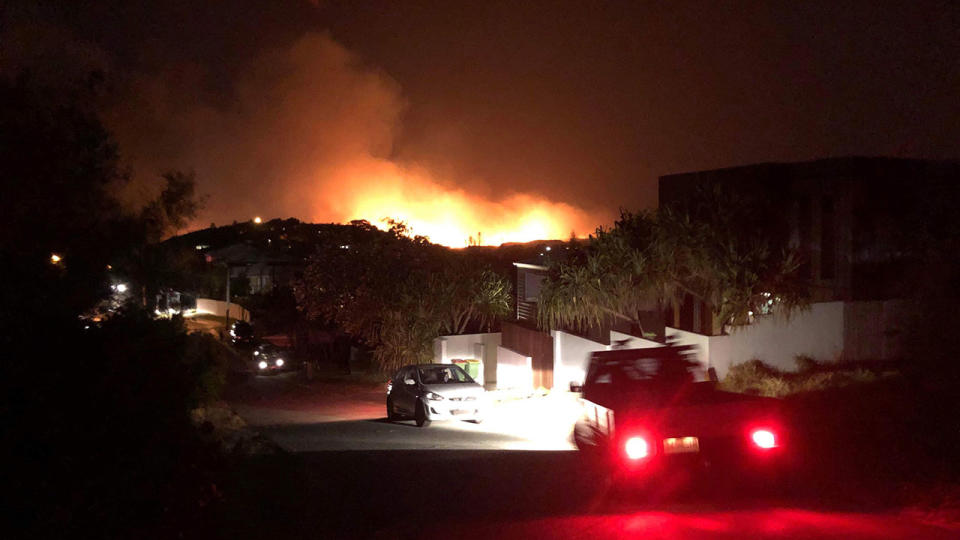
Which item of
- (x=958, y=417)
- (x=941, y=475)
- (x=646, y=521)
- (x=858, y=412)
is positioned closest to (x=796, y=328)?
(x=858, y=412)

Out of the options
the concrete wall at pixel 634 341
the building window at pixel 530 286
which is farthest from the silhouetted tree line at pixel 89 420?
the building window at pixel 530 286

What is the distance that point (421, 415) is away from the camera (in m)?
21.8

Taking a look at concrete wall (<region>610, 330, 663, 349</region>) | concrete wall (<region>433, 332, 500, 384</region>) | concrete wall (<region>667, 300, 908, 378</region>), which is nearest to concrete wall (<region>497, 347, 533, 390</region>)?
concrete wall (<region>433, 332, 500, 384</region>)

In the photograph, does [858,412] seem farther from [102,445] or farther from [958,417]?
[102,445]

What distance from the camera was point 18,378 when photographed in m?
6.26

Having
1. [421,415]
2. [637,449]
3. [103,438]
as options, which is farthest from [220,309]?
[103,438]

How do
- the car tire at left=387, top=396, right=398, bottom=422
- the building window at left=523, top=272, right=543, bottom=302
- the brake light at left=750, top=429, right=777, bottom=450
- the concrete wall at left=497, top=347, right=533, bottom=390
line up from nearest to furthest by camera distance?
the brake light at left=750, top=429, right=777, bottom=450, the car tire at left=387, top=396, right=398, bottom=422, the concrete wall at left=497, top=347, right=533, bottom=390, the building window at left=523, top=272, right=543, bottom=302

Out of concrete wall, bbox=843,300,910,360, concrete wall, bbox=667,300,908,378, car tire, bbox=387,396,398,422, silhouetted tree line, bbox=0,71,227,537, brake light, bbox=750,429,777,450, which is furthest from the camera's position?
car tire, bbox=387,396,398,422

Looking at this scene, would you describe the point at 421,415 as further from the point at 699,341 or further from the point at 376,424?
the point at 699,341

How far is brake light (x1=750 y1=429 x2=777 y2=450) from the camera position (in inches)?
376

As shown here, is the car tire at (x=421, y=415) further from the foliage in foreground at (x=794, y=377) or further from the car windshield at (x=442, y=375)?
the foliage in foreground at (x=794, y=377)

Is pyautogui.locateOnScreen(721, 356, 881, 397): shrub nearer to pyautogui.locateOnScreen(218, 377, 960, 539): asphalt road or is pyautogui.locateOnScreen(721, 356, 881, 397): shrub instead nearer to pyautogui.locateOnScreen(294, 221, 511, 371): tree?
pyautogui.locateOnScreen(218, 377, 960, 539): asphalt road

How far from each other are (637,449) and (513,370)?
2222 centimetres

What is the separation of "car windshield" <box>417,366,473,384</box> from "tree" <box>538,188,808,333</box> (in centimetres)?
361
